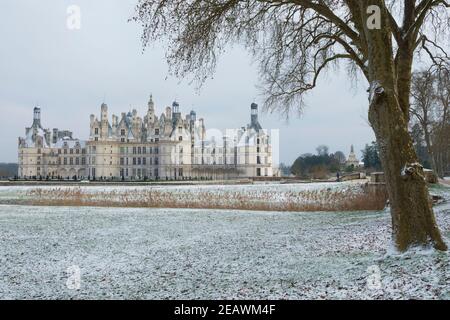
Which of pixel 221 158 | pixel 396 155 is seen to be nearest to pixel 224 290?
pixel 396 155

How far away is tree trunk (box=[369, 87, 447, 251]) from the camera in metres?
7.12

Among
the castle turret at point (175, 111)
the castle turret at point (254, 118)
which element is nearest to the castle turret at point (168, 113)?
the castle turret at point (175, 111)

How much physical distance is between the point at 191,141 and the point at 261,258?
247 ft

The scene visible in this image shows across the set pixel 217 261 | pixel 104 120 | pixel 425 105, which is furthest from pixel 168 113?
pixel 217 261

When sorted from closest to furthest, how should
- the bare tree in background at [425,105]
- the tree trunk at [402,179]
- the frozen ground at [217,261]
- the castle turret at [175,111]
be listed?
the frozen ground at [217,261] → the tree trunk at [402,179] → the bare tree in background at [425,105] → the castle turret at [175,111]

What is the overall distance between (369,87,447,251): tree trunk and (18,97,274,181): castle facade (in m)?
67.6

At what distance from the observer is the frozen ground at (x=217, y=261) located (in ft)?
20.2

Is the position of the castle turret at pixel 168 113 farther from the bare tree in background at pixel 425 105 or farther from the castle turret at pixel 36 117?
the bare tree in background at pixel 425 105

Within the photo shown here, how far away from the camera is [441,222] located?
435 inches

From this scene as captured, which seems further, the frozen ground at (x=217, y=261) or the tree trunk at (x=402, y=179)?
the tree trunk at (x=402, y=179)

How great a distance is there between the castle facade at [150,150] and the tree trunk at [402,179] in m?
67.6

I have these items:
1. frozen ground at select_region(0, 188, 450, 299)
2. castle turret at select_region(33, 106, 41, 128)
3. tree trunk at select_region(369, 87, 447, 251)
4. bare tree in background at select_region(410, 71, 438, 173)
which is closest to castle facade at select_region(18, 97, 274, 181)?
castle turret at select_region(33, 106, 41, 128)

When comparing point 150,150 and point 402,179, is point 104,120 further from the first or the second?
point 402,179

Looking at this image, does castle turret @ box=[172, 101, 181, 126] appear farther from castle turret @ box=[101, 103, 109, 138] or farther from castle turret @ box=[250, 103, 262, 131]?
castle turret @ box=[250, 103, 262, 131]
